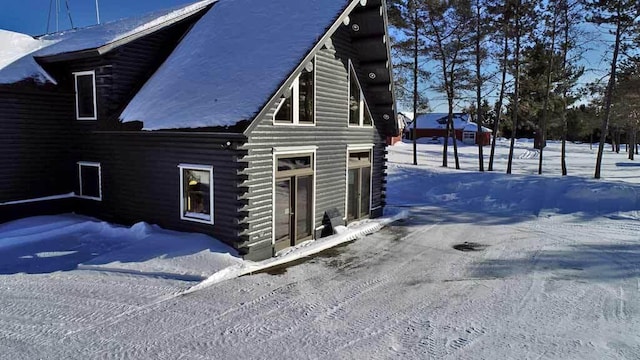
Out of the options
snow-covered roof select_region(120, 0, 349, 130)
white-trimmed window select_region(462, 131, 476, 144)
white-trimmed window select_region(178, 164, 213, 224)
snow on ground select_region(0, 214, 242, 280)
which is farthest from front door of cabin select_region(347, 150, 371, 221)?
white-trimmed window select_region(462, 131, 476, 144)

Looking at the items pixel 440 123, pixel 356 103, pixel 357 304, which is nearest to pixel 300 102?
pixel 356 103

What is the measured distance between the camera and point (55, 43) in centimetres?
1312

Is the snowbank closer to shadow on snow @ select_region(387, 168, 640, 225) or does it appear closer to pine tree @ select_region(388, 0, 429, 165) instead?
shadow on snow @ select_region(387, 168, 640, 225)

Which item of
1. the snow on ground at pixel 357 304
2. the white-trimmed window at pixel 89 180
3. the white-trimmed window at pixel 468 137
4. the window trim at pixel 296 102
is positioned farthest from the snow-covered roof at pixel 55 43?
the white-trimmed window at pixel 468 137

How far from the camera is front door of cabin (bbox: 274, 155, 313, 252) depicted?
1013 centimetres

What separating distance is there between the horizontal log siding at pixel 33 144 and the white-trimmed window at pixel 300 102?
6347mm

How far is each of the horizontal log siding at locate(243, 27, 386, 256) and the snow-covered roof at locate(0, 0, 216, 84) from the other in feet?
14.8

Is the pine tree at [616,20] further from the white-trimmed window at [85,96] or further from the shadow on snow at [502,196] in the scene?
the white-trimmed window at [85,96]

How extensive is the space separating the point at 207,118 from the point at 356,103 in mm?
5460

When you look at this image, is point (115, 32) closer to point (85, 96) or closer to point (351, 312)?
point (85, 96)

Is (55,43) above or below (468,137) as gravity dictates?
above

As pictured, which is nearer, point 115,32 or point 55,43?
point 115,32

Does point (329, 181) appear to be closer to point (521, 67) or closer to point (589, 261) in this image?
point (589, 261)

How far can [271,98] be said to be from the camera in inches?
343
